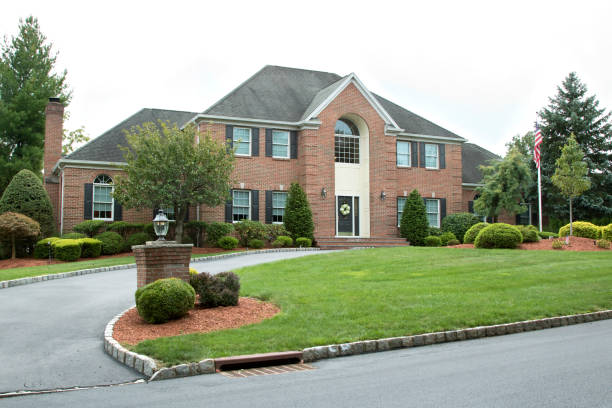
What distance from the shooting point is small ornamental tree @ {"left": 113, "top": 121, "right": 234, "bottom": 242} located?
23391 millimetres

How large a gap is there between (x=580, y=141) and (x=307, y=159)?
21.0 meters

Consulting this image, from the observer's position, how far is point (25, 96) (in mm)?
37875

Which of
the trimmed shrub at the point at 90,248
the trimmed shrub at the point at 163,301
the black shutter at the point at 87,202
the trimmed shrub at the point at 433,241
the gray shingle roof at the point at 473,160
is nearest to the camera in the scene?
the trimmed shrub at the point at 163,301

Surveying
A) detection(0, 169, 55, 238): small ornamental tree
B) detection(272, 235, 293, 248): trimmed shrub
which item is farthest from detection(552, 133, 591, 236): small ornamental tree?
detection(0, 169, 55, 238): small ornamental tree

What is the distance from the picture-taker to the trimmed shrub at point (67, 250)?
74.1ft

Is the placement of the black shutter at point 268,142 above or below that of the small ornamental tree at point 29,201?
above

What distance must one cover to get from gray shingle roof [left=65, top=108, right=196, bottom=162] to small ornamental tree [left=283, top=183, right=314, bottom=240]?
8000mm

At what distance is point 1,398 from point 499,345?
7.10 metres

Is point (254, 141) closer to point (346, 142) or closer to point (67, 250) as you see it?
point (346, 142)

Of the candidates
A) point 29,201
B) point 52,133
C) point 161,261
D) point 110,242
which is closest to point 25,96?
point 52,133

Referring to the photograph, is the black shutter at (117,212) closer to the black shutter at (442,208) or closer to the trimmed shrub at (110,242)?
the trimmed shrub at (110,242)

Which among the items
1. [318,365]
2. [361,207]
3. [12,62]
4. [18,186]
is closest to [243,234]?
[361,207]

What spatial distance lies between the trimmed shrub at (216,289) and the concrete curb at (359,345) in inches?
63.4


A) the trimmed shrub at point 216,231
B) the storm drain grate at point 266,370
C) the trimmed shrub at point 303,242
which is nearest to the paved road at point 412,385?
the storm drain grate at point 266,370
